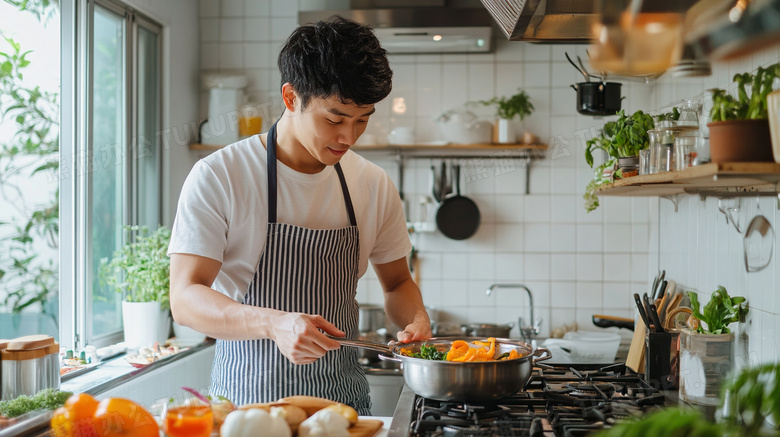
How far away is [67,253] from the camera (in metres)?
2.60

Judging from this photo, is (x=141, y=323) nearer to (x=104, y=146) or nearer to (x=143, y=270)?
(x=143, y=270)

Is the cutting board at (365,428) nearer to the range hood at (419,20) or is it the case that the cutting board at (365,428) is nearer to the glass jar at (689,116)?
the glass jar at (689,116)

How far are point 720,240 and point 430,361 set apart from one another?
3.82 ft

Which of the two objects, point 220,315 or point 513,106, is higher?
Answer: point 513,106

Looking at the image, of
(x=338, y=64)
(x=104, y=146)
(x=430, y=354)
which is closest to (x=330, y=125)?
(x=338, y=64)

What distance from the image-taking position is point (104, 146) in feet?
9.26

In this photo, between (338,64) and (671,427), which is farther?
(338,64)

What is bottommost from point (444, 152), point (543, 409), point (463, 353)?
point (543, 409)

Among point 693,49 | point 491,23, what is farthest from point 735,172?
point 491,23

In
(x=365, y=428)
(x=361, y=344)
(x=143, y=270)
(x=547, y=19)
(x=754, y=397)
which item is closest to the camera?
(x=754, y=397)

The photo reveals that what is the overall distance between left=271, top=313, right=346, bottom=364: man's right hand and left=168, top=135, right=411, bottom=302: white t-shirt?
30 cm

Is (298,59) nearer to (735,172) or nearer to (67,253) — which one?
(735,172)

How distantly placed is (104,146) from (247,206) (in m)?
1.42

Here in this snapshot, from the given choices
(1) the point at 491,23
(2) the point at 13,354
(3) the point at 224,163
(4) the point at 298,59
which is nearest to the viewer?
(4) the point at 298,59
